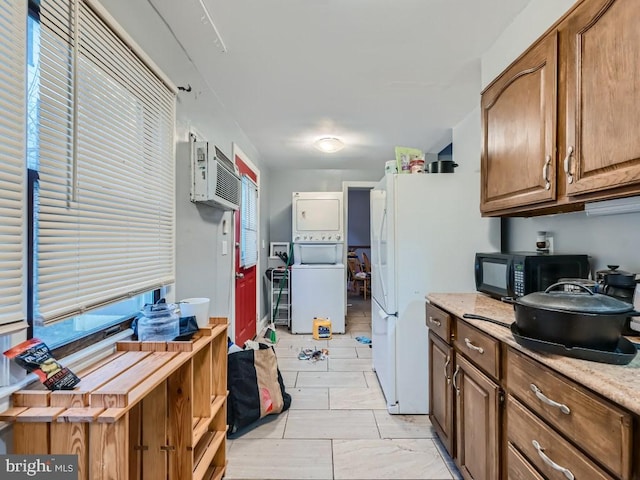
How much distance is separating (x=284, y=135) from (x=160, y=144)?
203 centimetres

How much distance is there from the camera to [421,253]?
7.30 feet

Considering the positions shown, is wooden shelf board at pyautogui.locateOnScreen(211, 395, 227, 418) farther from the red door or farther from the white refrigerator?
the red door

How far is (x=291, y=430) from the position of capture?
2031 mm

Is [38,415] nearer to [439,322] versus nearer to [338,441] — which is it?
[338,441]

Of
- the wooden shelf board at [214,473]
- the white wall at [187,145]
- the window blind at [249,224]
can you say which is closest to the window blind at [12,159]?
the white wall at [187,145]

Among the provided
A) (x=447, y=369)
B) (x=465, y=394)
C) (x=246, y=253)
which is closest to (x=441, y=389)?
(x=447, y=369)

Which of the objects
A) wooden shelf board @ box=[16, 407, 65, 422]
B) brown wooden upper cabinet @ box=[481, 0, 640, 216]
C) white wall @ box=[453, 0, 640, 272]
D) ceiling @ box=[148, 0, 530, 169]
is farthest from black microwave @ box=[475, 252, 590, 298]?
wooden shelf board @ box=[16, 407, 65, 422]

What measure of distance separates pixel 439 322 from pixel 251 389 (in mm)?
1254

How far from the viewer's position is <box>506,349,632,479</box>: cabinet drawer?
0.71 metres

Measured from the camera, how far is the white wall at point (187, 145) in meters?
1.46

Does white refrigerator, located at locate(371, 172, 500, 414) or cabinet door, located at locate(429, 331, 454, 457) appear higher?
white refrigerator, located at locate(371, 172, 500, 414)

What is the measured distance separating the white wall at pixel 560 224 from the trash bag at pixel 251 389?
191cm

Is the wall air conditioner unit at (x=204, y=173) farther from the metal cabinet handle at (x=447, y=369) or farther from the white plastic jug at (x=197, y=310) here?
→ the metal cabinet handle at (x=447, y=369)

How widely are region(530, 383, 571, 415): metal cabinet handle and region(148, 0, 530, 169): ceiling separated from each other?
65.8 inches
